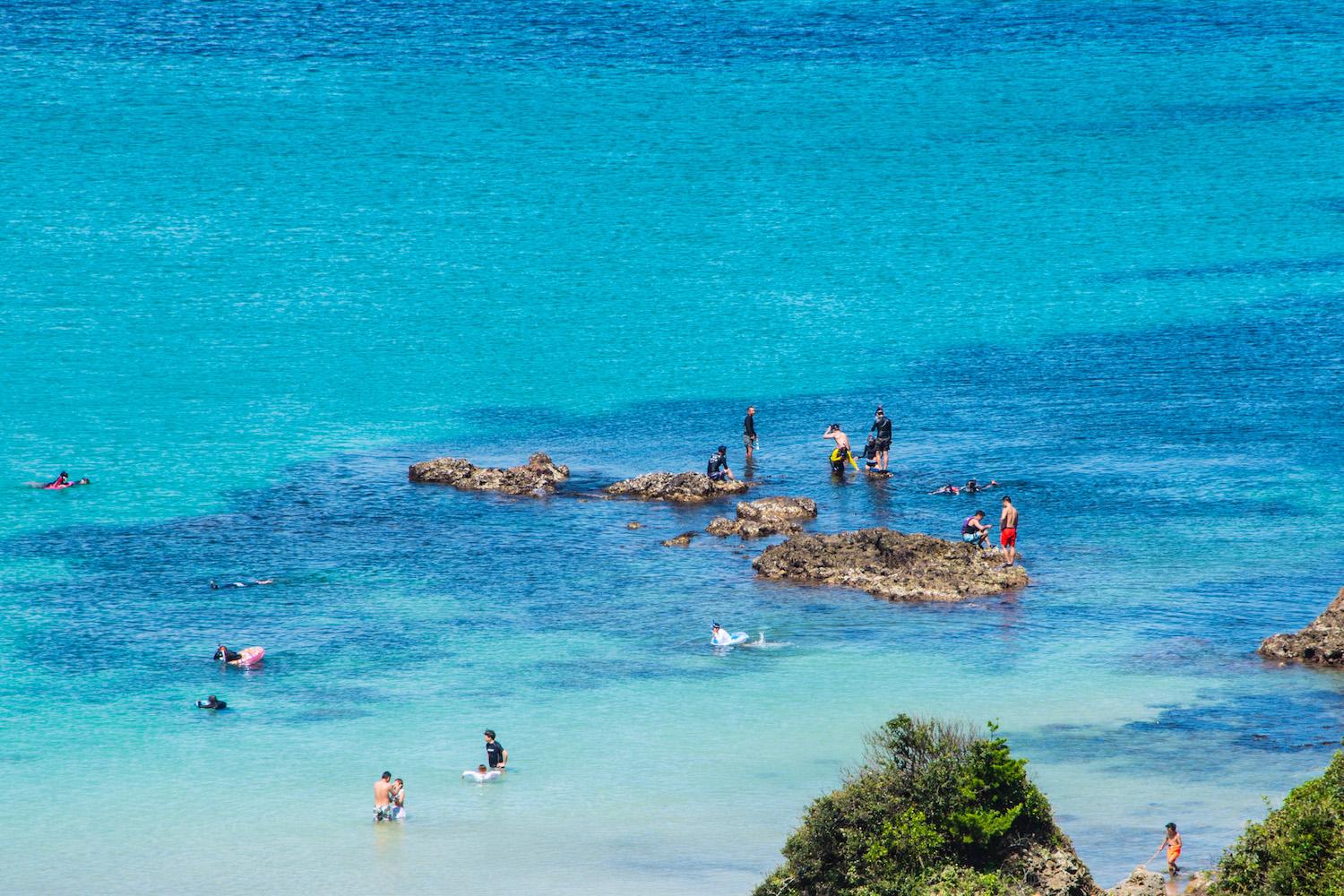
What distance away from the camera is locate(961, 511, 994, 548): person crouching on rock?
36.9 m

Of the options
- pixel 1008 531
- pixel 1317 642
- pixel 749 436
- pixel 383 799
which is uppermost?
pixel 749 436

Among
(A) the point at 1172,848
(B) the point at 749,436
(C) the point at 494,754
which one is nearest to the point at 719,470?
(B) the point at 749,436

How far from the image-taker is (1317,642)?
28828 mm

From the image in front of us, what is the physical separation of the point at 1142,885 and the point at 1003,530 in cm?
1732

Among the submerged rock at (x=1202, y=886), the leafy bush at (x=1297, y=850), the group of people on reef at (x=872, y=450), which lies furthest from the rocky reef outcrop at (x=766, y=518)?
the leafy bush at (x=1297, y=850)

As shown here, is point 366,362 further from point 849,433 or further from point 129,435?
point 849,433

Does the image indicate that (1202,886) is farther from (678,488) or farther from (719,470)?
(719,470)

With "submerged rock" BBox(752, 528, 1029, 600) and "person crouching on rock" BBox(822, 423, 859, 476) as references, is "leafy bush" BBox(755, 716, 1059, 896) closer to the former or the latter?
"submerged rock" BBox(752, 528, 1029, 600)

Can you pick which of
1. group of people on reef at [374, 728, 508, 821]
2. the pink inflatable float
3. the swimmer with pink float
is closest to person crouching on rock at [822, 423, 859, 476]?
the pink inflatable float

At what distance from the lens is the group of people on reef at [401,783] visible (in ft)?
78.8

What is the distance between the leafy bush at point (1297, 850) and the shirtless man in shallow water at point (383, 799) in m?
12.6

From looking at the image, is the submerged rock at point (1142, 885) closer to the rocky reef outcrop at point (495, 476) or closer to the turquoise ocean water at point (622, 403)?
the turquoise ocean water at point (622, 403)

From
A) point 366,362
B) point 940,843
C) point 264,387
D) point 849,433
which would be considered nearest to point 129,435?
point 264,387

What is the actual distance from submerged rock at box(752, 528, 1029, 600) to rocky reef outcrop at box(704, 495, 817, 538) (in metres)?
2.40
